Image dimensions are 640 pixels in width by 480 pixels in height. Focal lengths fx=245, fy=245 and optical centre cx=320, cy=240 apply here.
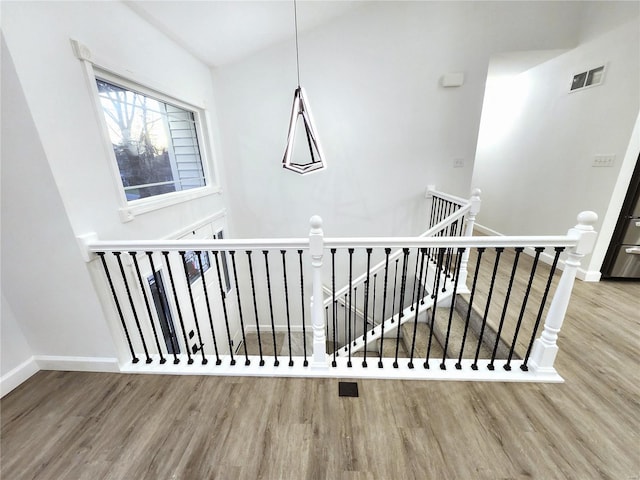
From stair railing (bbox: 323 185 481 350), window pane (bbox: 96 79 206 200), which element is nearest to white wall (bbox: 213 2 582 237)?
stair railing (bbox: 323 185 481 350)

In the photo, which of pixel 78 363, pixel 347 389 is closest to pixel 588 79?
pixel 347 389

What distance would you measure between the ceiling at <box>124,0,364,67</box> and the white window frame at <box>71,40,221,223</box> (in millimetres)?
536

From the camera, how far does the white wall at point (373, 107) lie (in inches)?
117

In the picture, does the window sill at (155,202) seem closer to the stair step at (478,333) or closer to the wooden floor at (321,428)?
the wooden floor at (321,428)

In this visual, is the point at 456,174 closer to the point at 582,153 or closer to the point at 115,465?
the point at 582,153

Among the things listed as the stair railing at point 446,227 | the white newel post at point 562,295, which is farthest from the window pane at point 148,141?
the white newel post at point 562,295

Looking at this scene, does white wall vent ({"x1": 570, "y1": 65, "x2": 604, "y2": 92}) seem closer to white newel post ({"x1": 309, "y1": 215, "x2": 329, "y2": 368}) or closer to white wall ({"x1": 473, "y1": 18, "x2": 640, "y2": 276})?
white wall ({"x1": 473, "y1": 18, "x2": 640, "y2": 276})

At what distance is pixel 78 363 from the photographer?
171 centimetres

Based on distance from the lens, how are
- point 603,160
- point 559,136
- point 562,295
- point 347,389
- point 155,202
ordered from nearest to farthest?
point 562,295 → point 347,389 → point 155,202 → point 603,160 → point 559,136

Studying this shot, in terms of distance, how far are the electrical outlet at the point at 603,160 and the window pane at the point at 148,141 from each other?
14.8 ft

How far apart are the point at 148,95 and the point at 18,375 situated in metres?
2.33

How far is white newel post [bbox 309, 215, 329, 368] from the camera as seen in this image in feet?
4.52

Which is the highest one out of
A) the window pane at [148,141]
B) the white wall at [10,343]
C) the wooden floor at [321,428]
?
the window pane at [148,141]

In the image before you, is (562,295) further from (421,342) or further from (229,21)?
(229,21)
